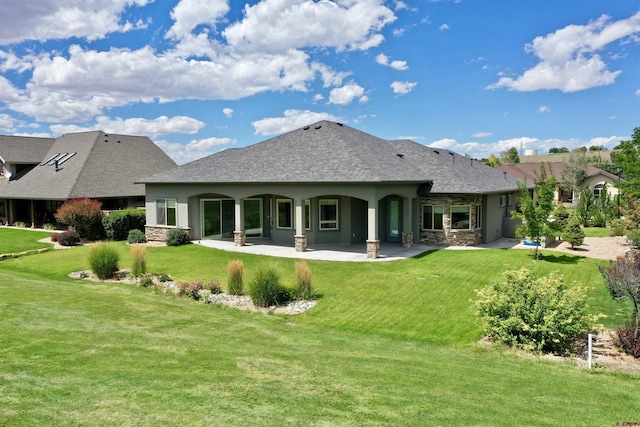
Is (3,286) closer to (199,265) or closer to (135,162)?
(199,265)

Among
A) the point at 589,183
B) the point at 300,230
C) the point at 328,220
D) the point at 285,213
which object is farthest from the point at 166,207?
the point at 589,183

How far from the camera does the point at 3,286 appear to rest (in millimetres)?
11797

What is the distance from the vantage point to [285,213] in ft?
75.6

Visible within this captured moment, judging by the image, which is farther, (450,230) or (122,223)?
(122,223)

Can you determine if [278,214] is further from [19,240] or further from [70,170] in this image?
[70,170]

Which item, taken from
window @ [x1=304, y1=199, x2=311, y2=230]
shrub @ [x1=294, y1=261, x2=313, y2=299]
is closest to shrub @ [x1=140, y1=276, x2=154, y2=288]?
shrub @ [x1=294, y1=261, x2=313, y2=299]

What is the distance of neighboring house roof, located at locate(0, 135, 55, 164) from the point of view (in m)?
35.1

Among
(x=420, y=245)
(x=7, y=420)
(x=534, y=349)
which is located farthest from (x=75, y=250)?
(x=534, y=349)

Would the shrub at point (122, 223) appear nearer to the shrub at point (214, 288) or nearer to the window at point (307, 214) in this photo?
the window at point (307, 214)

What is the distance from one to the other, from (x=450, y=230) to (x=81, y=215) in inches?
809

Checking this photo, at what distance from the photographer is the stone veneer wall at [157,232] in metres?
24.5

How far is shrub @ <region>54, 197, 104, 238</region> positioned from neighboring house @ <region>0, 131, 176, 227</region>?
13.3 ft

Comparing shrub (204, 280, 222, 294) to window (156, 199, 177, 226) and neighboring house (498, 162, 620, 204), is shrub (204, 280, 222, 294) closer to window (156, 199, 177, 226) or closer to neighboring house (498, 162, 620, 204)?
window (156, 199, 177, 226)

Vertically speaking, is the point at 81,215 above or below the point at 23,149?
below
